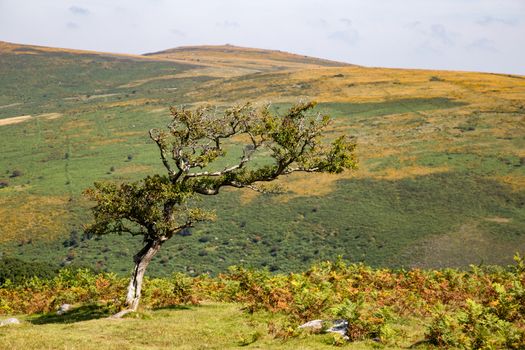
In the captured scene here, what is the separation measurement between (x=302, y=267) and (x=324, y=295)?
152 ft

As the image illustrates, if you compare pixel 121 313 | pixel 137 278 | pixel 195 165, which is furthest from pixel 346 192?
pixel 121 313

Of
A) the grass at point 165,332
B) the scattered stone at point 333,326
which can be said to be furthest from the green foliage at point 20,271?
the scattered stone at point 333,326

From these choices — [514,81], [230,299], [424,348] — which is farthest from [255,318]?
[514,81]

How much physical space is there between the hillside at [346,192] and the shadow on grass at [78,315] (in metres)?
33.7

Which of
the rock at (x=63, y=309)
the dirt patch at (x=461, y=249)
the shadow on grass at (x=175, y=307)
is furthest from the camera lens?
the dirt patch at (x=461, y=249)

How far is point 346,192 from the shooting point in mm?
92938

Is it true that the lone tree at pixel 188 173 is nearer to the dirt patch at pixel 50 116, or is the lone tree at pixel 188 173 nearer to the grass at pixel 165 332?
the grass at pixel 165 332

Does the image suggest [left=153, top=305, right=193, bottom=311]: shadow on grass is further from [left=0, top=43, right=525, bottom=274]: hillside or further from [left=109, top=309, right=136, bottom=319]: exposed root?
[left=0, top=43, right=525, bottom=274]: hillside

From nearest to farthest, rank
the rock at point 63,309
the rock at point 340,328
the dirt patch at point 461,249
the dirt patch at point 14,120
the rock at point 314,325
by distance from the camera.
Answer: the rock at point 340,328, the rock at point 314,325, the rock at point 63,309, the dirt patch at point 461,249, the dirt patch at point 14,120

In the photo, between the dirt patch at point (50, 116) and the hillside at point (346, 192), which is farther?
the dirt patch at point (50, 116)

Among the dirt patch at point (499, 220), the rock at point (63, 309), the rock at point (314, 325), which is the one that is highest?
the rock at point (314, 325)

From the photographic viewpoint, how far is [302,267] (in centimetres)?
6781

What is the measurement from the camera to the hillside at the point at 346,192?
72250mm

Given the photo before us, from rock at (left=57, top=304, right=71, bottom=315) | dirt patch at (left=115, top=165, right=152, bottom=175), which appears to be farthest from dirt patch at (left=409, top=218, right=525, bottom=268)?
dirt patch at (left=115, top=165, right=152, bottom=175)
